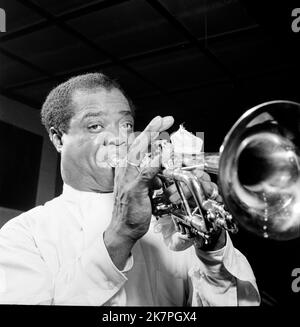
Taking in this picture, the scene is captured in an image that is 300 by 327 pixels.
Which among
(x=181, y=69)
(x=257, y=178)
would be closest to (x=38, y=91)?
(x=181, y=69)

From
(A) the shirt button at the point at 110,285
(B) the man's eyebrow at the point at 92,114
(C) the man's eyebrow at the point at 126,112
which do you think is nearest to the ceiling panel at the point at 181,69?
(C) the man's eyebrow at the point at 126,112

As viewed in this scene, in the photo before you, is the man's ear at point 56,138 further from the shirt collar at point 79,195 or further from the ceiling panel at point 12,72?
the ceiling panel at point 12,72

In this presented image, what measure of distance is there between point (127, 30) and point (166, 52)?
251 millimetres

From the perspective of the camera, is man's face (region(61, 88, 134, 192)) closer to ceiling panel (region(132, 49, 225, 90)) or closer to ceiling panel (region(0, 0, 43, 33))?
ceiling panel (region(132, 49, 225, 90))

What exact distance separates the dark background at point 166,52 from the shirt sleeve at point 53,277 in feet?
2.64

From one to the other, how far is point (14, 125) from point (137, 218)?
980mm

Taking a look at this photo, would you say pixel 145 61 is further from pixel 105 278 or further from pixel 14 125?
pixel 105 278

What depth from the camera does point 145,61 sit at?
88.6 inches

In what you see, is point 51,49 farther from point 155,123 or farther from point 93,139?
point 155,123

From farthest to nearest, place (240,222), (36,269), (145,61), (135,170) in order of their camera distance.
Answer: (145,61), (36,269), (135,170), (240,222)

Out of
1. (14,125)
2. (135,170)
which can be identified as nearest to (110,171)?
(135,170)

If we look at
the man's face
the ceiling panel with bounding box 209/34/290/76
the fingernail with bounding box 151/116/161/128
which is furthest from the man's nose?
the ceiling panel with bounding box 209/34/290/76

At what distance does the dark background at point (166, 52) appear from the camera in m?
2.14

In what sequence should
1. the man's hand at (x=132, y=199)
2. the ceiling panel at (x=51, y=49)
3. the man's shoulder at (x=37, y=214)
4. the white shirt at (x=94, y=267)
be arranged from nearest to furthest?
the man's hand at (x=132, y=199)
the white shirt at (x=94, y=267)
the man's shoulder at (x=37, y=214)
the ceiling panel at (x=51, y=49)
